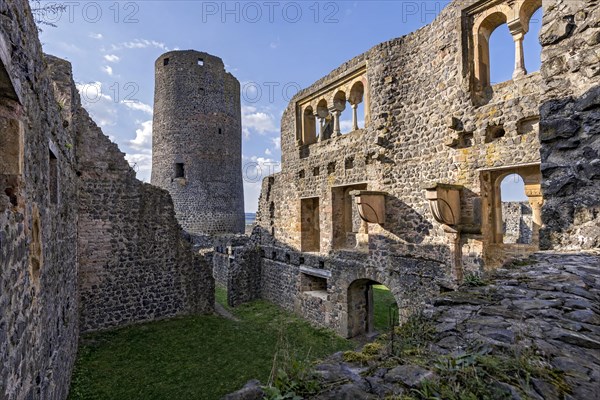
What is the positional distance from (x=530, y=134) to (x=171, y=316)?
923 centimetres

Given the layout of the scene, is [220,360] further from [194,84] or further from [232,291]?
[194,84]

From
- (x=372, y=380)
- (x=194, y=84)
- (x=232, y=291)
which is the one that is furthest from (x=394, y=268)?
(x=194, y=84)

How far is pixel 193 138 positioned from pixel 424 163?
51.3 ft

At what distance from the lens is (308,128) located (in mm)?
12422

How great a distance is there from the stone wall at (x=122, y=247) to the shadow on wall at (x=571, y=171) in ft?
27.5

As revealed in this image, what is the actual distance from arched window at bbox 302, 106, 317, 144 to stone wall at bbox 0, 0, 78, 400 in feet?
27.6

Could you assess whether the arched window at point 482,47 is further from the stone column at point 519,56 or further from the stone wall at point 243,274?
the stone wall at point 243,274

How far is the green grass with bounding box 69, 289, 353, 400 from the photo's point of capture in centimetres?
589

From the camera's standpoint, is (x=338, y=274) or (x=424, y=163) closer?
(x=424, y=163)

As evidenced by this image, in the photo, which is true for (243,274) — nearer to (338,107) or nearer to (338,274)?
(338,274)

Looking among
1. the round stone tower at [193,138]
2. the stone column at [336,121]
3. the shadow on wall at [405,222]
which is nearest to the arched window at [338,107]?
the stone column at [336,121]

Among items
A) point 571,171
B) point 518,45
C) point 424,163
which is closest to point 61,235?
point 571,171

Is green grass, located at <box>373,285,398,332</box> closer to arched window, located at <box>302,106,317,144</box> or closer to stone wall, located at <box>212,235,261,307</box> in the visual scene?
stone wall, located at <box>212,235,261,307</box>

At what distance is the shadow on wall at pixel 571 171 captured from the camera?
3467mm
